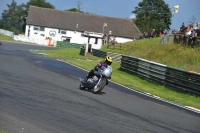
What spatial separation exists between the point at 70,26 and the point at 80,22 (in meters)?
2.57

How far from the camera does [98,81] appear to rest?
15.9 m

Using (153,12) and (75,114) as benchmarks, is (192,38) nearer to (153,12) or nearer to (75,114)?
(75,114)

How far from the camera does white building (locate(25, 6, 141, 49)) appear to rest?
97.3 m

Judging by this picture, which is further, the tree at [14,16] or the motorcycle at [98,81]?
the motorcycle at [98,81]

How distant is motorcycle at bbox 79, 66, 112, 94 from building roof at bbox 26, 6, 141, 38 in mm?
80805

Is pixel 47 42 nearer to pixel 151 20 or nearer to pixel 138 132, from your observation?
pixel 151 20

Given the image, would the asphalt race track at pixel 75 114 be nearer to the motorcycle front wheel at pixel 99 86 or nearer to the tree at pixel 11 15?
the motorcycle front wheel at pixel 99 86

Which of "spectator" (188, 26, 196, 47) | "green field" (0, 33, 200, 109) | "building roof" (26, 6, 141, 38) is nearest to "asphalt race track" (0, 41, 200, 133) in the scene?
"green field" (0, 33, 200, 109)

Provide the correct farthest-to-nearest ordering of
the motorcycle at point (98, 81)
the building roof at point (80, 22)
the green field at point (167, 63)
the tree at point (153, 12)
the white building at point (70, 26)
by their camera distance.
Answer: the tree at point (153, 12) → the building roof at point (80, 22) → the white building at point (70, 26) → the green field at point (167, 63) → the motorcycle at point (98, 81)

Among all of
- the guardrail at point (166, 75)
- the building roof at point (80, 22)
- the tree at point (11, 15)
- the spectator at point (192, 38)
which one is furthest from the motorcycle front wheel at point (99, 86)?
the building roof at point (80, 22)

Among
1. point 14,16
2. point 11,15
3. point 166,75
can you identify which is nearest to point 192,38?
point 166,75

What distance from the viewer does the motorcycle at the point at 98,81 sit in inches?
612

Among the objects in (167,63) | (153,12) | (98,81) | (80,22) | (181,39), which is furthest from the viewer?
(153,12)

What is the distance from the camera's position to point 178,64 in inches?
1209
